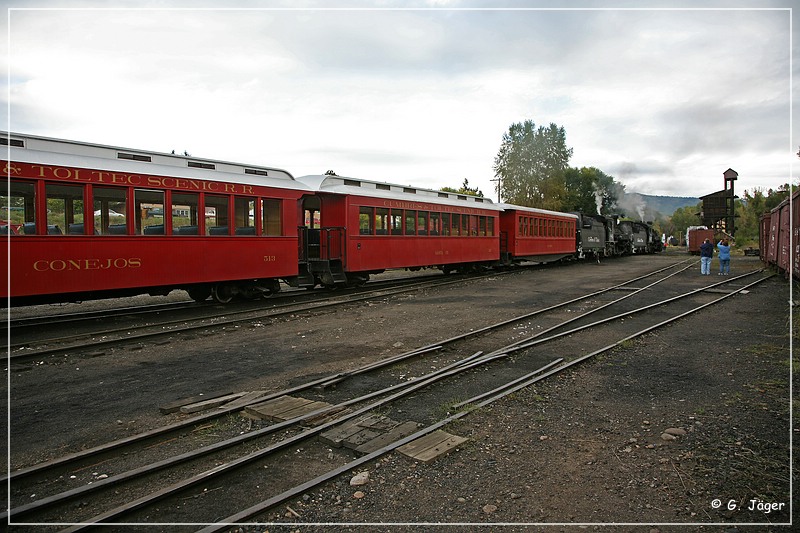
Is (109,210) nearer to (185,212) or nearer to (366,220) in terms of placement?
(185,212)

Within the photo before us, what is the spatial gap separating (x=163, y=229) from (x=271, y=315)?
2.80 meters

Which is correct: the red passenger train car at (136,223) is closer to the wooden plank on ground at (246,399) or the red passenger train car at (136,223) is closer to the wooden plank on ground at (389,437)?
the wooden plank on ground at (246,399)

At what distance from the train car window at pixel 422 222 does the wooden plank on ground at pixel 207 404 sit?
12723mm

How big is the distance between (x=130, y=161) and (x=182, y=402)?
6625 millimetres

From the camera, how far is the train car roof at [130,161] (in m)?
8.77

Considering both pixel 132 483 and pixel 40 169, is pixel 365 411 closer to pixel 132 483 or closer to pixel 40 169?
pixel 132 483

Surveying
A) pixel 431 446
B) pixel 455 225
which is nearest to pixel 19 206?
pixel 431 446

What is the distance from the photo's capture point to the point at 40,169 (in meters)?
8.76

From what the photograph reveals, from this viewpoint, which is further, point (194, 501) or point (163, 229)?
point (163, 229)

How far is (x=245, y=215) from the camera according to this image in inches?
477

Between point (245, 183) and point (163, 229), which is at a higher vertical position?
point (245, 183)

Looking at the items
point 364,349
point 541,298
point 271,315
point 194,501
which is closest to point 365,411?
point 194,501

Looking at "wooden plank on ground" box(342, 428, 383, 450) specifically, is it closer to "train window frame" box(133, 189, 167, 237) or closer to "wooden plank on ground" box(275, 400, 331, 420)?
"wooden plank on ground" box(275, 400, 331, 420)

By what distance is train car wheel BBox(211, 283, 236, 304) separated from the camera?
12336mm
